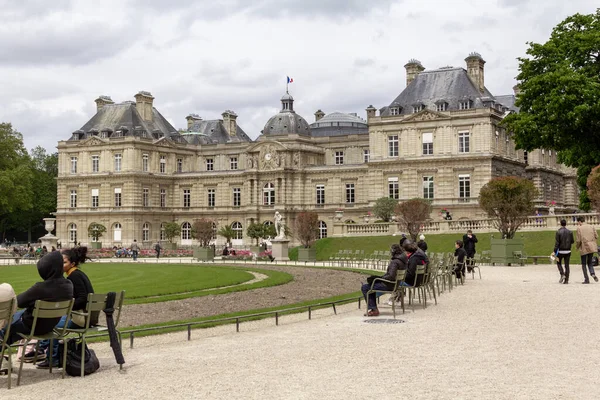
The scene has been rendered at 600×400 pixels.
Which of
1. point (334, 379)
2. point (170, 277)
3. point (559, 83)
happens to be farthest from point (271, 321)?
point (559, 83)

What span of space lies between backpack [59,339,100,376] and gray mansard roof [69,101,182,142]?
65761 mm

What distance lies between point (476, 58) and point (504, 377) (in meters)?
55.8

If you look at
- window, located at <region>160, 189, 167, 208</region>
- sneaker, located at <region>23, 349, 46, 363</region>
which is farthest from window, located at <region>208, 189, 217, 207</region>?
sneaker, located at <region>23, 349, 46, 363</region>

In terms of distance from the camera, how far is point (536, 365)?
9750mm

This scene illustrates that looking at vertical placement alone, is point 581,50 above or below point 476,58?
below

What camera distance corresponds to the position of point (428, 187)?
59.2 metres

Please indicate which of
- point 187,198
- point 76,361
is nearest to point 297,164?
point 187,198

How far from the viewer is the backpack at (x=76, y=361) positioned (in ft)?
31.4

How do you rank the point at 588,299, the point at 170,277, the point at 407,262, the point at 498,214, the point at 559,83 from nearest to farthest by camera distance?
1. the point at 407,262
2. the point at 588,299
3. the point at 170,277
4. the point at 498,214
5. the point at 559,83

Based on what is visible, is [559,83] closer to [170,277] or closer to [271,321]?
[170,277]

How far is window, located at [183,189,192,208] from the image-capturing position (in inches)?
3012

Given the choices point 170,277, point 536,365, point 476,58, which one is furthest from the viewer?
point 476,58

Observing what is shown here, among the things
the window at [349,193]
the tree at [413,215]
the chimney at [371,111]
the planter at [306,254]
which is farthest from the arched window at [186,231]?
the tree at [413,215]

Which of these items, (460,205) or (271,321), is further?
(460,205)
